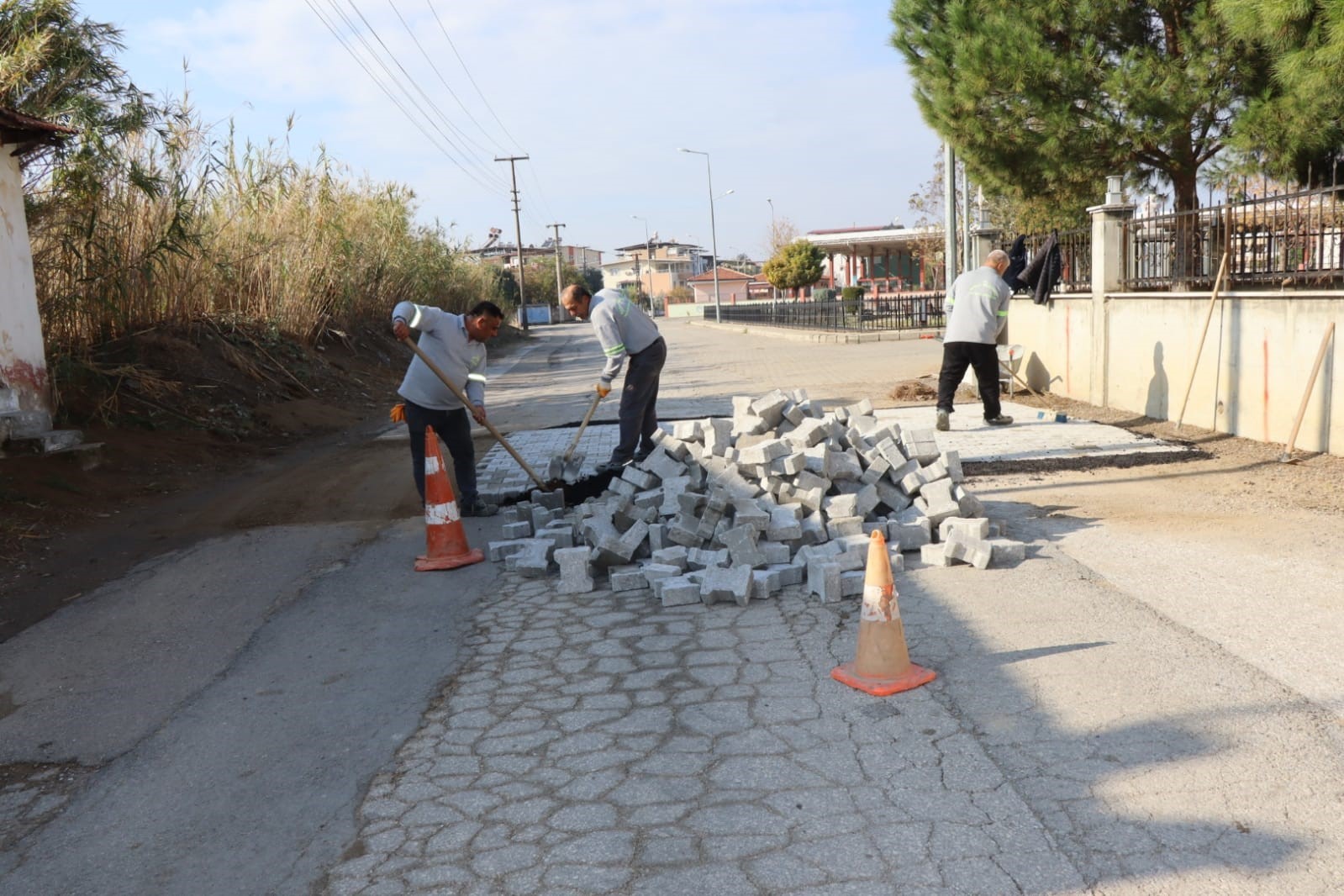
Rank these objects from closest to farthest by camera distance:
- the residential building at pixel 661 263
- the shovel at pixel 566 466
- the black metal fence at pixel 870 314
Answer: the shovel at pixel 566 466 → the black metal fence at pixel 870 314 → the residential building at pixel 661 263

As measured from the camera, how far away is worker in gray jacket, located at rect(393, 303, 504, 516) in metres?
7.32

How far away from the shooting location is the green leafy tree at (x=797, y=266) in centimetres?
5497

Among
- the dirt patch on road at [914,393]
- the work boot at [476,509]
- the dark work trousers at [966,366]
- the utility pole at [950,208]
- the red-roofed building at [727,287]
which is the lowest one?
the work boot at [476,509]

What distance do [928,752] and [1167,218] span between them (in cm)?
893

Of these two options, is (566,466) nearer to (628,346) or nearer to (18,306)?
(628,346)

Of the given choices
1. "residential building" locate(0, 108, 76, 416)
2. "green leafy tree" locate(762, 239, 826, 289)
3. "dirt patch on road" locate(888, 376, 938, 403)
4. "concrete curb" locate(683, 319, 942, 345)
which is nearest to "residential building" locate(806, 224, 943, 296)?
"green leafy tree" locate(762, 239, 826, 289)

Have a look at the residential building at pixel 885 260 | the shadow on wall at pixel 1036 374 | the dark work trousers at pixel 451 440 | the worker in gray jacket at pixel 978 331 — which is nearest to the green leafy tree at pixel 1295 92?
the worker in gray jacket at pixel 978 331

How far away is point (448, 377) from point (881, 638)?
4341 mm

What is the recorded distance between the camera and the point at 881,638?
396cm

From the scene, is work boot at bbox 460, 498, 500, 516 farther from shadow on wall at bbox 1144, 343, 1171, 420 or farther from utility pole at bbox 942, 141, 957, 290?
utility pole at bbox 942, 141, 957, 290

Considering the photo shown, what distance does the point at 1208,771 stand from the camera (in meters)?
3.12

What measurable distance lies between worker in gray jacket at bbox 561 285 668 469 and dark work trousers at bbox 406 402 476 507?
1.16 metres

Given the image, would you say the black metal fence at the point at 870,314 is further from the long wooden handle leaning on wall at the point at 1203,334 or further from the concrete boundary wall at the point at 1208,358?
the long wooden handle leaning on wall at the point at 1203,334

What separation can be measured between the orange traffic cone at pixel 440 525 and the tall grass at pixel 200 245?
649 centimetres
